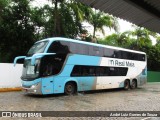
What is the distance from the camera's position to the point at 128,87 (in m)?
22.6

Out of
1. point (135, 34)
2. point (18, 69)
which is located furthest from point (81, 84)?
point (135, 34)

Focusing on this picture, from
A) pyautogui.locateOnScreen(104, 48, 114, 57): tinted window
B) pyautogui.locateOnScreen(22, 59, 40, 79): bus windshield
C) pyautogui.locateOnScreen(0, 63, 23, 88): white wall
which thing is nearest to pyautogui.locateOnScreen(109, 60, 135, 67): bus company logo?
pyautogui.locateOnScreen(104, 48, 114, 57): tinted window

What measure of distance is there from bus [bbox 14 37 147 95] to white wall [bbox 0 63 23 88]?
1964mm

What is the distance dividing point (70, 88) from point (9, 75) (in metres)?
5.26

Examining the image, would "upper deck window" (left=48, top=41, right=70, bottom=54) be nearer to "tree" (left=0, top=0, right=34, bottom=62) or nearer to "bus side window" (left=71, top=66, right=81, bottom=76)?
"bus side window" (left=71, top=66, right=81, bottom=76)

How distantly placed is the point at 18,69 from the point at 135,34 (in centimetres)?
2247

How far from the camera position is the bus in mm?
15334

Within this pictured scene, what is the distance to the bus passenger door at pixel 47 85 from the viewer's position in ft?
49.9

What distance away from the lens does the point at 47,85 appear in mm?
15328

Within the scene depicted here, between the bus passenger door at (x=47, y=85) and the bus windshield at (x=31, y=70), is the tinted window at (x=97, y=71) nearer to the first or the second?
the bus passenger door at (x=47, y=85)

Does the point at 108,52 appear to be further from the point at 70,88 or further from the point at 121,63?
the point at 70,88

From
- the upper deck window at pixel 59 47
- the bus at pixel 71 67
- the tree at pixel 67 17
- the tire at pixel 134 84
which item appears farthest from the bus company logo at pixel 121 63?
the tree at pixel 67 17

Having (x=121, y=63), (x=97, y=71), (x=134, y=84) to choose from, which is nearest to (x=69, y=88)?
Answer: (x=97, y=71)

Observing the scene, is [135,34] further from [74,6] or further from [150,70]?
[74,6]
